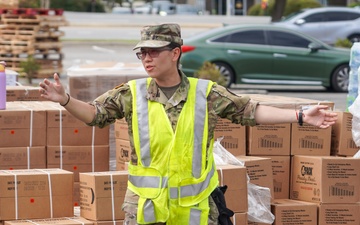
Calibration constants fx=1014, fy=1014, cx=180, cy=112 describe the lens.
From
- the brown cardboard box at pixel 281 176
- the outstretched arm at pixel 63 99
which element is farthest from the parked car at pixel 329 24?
the outstretched arm at pixel 63 99

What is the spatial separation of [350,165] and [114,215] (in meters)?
2.04

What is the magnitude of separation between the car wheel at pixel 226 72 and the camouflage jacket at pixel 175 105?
14.7m

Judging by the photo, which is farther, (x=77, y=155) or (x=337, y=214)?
(x=77, y=155)

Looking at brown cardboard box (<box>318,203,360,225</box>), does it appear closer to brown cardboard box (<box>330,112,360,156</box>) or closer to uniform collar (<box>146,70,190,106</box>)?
brown cardboard box (<box>330,112,360,156</box>)

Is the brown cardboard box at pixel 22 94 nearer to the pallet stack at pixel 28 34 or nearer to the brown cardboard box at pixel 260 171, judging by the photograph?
the brown cardboard box at pixel 260 171

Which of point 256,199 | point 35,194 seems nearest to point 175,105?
point 35,194

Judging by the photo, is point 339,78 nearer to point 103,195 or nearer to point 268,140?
point 268,140

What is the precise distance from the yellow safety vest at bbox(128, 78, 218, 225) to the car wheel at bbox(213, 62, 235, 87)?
48.8 ft

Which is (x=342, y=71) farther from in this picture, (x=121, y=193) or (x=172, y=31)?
(x=172, y=31)

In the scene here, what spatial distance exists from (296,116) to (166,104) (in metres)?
0.70

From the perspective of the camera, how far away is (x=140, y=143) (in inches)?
212

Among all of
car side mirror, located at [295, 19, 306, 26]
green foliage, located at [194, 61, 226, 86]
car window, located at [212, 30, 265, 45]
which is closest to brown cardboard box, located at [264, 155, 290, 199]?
green foliage, located at [194, 61, 226, 86]

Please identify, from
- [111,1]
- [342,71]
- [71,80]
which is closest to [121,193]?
[71,80]

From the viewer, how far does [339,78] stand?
68.6 feet
